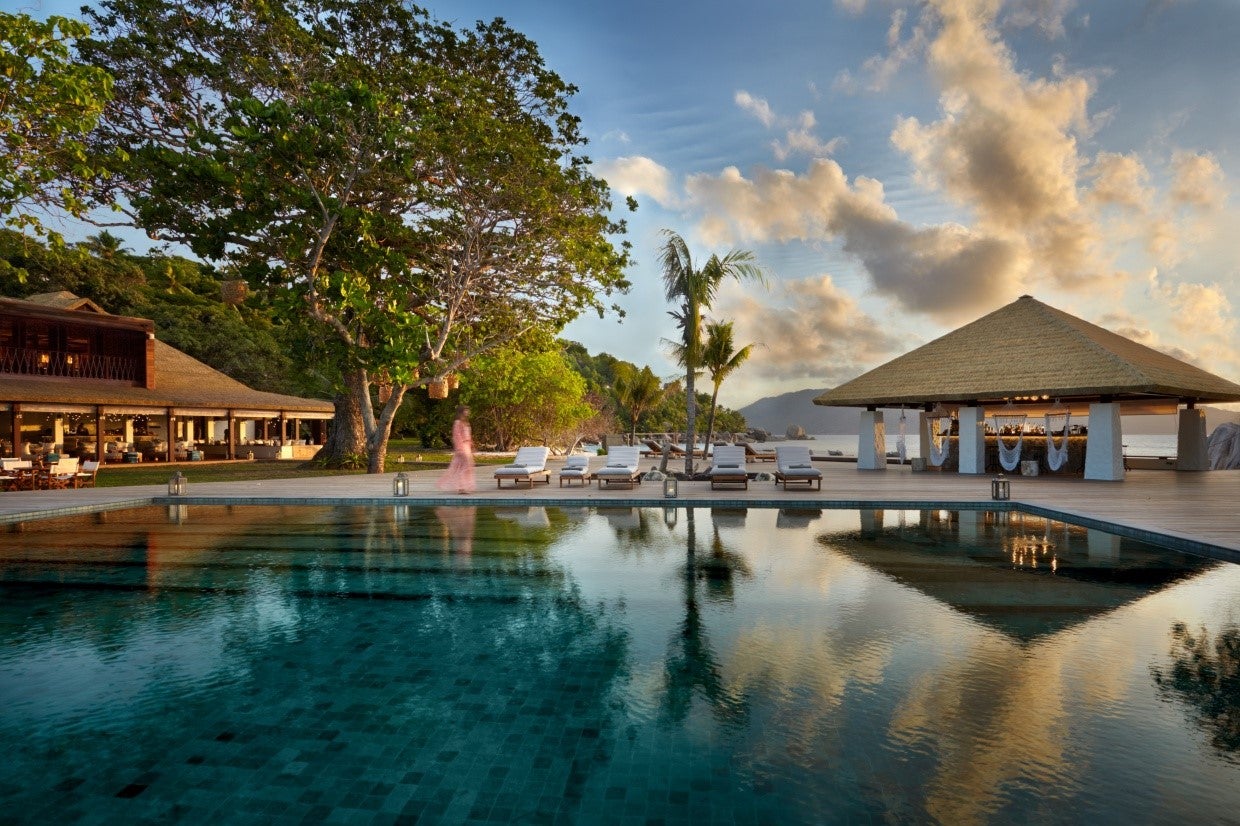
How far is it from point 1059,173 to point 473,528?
19850 mm

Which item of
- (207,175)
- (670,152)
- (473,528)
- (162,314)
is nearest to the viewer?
(473,528)

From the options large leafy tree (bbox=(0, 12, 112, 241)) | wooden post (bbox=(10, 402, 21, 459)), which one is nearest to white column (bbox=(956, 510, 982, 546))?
large leafy tree (bbox=(0, 12, 112, 241))

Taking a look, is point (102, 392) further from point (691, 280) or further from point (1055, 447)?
point (1055, 447)

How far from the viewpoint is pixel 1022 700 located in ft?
13.5

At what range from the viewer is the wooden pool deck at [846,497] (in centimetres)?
1033

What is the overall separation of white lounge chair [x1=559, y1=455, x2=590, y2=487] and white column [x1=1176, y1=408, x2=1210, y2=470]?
795 inches

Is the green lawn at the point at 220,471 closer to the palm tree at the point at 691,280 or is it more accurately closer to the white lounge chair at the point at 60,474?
the white lounge chair at the point at 60,474

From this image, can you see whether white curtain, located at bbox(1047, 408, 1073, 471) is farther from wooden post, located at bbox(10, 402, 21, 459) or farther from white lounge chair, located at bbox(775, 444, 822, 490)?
wooden post, located at bbox(10, 402, 21, 459)

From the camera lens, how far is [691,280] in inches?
704

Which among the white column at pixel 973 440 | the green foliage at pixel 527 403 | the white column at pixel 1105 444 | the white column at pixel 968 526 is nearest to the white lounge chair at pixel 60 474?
the green foliage at pixel 527 403

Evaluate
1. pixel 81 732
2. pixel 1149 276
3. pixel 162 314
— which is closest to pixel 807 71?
pixel 1149 276

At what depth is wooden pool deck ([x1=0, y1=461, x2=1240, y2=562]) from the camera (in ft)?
33.9

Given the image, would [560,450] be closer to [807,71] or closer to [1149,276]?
[807,71]

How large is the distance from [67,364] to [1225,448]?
141 ft
